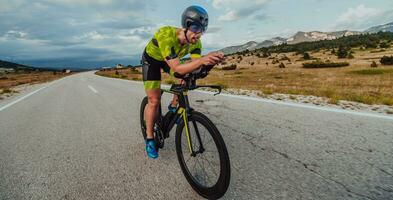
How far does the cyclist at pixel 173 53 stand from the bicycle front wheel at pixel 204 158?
558 millimetres

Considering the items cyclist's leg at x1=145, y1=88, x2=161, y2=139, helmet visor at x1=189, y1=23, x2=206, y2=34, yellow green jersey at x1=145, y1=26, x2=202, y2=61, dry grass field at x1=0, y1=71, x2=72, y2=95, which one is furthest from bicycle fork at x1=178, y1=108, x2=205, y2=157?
dry grass field at x1=0, y1=71, x2=72, y2=95

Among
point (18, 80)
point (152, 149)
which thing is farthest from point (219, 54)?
point (18, 80)

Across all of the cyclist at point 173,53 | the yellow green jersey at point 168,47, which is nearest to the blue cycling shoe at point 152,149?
the cyclist at point 173,53

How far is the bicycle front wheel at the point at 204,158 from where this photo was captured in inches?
97.7

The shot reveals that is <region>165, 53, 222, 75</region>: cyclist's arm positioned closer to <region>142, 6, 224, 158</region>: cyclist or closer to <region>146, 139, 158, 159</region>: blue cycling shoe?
<region>142, 6, 224, 158</region>: cyclist

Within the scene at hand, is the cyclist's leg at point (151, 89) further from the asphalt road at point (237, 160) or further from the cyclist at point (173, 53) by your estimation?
the asphalt road at point (237, 160)

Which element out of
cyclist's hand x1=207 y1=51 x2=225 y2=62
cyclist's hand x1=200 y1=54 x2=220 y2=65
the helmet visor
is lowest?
cyclist's hand x1=200 y1=54 x2=220 y2=65

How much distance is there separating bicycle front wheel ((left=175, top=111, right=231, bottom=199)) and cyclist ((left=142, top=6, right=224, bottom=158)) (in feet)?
1.83

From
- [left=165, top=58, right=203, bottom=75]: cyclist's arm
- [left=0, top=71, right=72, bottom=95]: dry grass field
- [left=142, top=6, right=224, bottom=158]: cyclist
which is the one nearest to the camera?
[left=165, top=58, right=203, bottom=75]: cyclist's arm

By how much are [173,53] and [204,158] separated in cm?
121

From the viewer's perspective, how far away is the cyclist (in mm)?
2715

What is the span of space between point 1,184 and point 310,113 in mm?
5598

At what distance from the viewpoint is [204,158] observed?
289 cm

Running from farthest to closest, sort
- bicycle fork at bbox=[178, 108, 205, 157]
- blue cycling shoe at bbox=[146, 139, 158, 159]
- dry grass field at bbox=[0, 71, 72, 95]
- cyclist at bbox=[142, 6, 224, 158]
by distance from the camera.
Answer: dry grass field at bbox=[0, 71, 72, 95]
blue cycling shoe at bbox=[146, 139, 158, 159]
bicycle fork at bbox=[178, 108, 205, 157]
cyclist at bbox=[142, 6, 224, 158]
